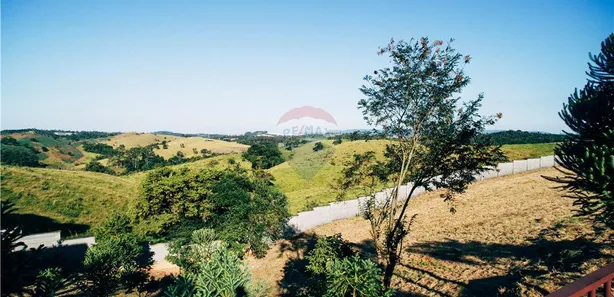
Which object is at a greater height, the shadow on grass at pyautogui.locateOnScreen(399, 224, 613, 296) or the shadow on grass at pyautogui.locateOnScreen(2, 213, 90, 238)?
the shadow on grass at pyautogui.locateOnScreen(399, 224, 613, 296)

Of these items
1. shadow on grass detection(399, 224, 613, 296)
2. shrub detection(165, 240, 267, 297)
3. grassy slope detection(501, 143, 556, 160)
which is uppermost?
grassy slope detection(501, 143, 556, 160)

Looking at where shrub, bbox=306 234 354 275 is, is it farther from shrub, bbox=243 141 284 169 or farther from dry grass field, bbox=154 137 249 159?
dry grass field, bbox=154 137 249 159

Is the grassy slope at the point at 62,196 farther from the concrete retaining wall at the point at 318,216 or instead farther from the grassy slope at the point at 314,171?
the grassy slope at the point at 314,171

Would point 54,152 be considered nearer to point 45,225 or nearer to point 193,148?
point 193,148

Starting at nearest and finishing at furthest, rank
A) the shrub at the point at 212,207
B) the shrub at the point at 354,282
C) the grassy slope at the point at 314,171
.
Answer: the shrub at the point at 354,282
the shrub at the point at 212,207
the grassy slope at the point at 314,171

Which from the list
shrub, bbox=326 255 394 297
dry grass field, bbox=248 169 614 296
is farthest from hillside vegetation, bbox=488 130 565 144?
shrub, bbox=326 255 394 297

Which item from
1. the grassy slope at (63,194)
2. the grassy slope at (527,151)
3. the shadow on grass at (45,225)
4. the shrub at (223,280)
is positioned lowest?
the shadow on grass at (45,225)

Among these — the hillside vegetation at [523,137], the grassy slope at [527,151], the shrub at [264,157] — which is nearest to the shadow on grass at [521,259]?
the grassy slope at [527,151]

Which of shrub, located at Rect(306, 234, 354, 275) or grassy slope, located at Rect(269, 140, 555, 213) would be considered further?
grassy slope, located at Rect(269, 140, 555, 213)
